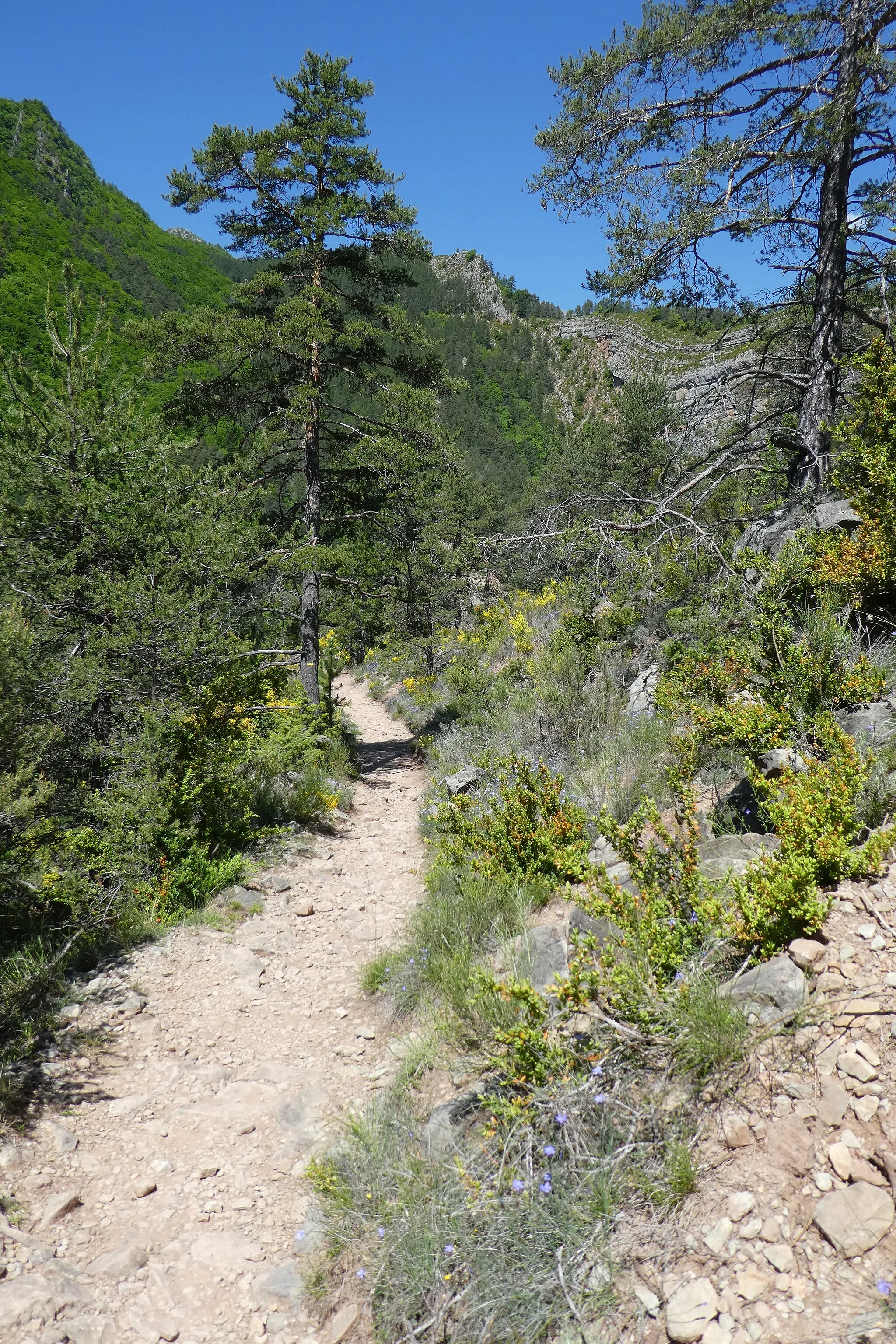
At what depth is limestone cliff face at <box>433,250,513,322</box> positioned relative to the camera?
12356 centimetres

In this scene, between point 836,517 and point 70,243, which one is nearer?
point 836,517

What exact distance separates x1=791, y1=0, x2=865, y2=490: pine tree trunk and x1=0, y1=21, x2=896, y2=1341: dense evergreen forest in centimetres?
4

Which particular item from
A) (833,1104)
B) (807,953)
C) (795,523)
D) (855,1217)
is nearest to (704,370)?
(795,523)

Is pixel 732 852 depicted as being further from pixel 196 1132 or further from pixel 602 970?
pixel 196 1132

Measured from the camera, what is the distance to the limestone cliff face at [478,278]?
4865 inches

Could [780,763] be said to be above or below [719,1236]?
above

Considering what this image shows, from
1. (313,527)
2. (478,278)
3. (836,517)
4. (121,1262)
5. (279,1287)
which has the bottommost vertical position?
(279,1287)

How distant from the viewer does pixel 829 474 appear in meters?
5.71

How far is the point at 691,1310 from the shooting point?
1.86 metres

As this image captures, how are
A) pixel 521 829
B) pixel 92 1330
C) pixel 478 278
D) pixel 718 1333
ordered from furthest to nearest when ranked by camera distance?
1. pixel 478 278
2. pixel 521 829
3. pixel 92 1330
4. pixel 718 1333

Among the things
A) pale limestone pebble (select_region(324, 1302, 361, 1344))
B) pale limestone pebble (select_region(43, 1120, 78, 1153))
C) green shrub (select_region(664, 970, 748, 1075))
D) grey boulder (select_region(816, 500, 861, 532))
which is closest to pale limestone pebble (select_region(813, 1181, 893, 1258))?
green shrub (select_region(664, 970, 748, 1075))

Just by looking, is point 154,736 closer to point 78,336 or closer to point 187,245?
point 78,336

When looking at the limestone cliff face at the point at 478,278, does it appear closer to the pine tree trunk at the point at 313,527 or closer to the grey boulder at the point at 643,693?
the pine tree trunk at the point at 313,527

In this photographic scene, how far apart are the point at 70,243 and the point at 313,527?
9853cm
